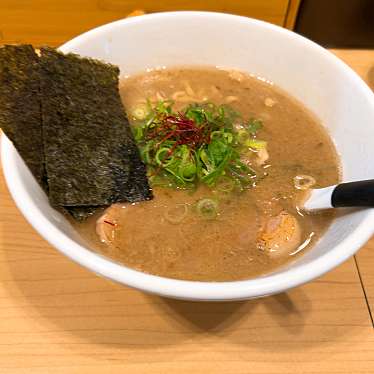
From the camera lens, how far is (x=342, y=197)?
96cm

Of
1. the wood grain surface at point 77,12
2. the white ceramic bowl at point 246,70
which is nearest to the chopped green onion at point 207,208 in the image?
the white ceramic bowl at point 246,70

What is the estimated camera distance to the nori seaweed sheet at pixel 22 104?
94 centimetres

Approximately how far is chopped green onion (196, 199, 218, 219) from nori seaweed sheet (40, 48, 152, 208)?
0.13m

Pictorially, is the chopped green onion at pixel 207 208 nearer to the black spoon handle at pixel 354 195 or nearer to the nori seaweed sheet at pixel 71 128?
the nori seaweed sheet at pixel 71 128

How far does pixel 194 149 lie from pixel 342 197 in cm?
39

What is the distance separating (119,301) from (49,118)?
442mm

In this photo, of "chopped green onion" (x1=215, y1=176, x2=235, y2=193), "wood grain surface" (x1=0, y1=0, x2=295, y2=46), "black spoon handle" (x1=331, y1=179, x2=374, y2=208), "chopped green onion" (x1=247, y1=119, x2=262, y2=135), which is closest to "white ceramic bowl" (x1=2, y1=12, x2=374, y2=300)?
"black spoon handle" (x1=331, y1=179, x2=374, y2=208)

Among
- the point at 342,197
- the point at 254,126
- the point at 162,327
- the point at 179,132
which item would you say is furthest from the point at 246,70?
the point at 162,327

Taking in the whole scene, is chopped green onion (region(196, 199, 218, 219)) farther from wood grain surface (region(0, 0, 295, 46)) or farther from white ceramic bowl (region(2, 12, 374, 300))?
wood grain surface (region(0, 0, 295, 46))

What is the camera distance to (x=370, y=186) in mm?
890

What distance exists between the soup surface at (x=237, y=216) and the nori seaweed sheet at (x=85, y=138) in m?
0.06

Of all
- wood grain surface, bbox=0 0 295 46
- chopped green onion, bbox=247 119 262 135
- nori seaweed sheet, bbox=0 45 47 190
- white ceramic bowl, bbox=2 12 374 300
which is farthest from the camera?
wood grain surface, bbox=0 0 295 46

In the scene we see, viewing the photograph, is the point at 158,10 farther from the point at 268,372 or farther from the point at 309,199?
the point at 268,372

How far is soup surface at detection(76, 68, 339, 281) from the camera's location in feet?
3.38
